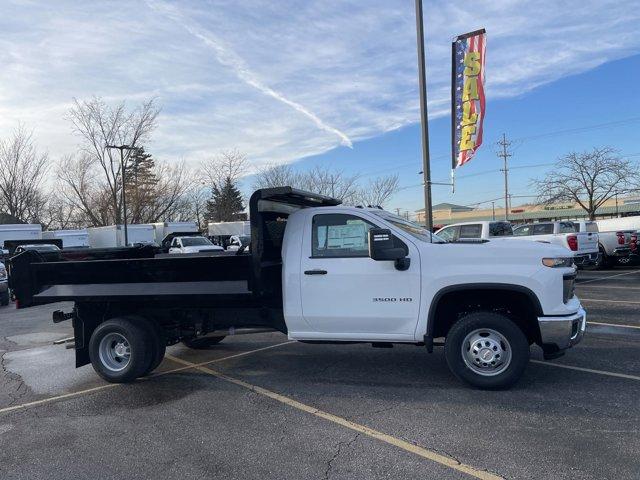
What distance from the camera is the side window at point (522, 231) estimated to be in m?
17.8

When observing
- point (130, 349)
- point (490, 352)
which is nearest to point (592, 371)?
point (490, 352)

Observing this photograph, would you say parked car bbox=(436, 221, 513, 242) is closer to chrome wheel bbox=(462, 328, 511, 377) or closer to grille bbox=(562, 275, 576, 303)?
grille bbox=(562, 275, 576, 303)

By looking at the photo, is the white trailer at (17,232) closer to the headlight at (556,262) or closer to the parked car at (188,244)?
the parked car at (188,244)

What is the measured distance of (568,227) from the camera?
17766 millimetres

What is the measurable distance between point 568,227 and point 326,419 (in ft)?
51.5

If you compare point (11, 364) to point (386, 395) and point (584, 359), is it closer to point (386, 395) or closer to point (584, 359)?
point (386, 395)

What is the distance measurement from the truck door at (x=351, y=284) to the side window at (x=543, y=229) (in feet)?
43.9

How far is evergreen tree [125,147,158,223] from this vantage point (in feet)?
169

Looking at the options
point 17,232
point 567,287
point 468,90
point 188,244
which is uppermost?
point 468,90

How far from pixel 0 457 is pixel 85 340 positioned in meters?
2.30

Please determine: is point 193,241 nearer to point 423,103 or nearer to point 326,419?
point 423,103

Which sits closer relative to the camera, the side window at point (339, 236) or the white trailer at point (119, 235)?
the side window at point (339, 236)

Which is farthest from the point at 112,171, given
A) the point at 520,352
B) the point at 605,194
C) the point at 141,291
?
Answer: the point at 520,352

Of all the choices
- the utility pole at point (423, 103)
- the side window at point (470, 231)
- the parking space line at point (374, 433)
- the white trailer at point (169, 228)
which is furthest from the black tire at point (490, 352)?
the white trailer at point (169, 228)
